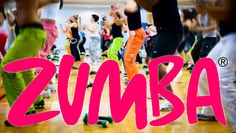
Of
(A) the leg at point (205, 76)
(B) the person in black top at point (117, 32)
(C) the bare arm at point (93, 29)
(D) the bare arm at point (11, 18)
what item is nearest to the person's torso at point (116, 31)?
(B) the person in black top at point (117, 32)

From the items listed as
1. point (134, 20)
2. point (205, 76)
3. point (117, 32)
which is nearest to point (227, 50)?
point (205, 76)

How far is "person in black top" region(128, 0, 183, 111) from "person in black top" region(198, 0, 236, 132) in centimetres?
38

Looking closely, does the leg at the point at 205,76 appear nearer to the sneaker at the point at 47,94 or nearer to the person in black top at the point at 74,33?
the sneaker at the point at 47,94

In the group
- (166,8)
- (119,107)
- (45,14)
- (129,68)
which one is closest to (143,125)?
(119,107)

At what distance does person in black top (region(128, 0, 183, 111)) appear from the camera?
6.43ft

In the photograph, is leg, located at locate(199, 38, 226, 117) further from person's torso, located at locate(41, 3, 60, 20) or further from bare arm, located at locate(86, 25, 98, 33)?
bare arm, located at locate(86, 25, 98, 33)

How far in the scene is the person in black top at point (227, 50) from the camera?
52.2 inches

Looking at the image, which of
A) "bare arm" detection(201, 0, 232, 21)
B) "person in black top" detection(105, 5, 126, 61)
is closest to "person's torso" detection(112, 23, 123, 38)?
"person in black top" detection(105, 5, 126, 61)

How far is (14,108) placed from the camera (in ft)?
5.22

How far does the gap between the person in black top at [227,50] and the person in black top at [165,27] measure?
380 mm

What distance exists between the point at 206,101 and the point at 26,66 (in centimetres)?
84

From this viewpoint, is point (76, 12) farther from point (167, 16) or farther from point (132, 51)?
point (167, 16)

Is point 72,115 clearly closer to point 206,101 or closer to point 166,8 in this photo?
point 206,101

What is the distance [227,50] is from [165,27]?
585mm
